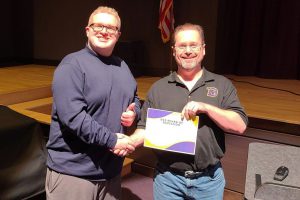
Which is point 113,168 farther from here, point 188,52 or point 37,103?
point 37,103

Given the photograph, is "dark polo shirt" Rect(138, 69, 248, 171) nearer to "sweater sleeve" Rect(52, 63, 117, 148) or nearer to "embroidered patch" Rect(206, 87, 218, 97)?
"embroidered patch" Rect(206, 87, 218, 97)

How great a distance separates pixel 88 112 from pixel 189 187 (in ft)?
1.55

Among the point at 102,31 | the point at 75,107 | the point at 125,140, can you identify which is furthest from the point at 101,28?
the point at 125,140

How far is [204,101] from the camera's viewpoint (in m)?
1.40

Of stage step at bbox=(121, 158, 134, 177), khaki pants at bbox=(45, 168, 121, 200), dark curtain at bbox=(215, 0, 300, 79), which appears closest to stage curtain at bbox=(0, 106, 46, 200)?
khaki pants at bbox=(45, 168, 121, 200)

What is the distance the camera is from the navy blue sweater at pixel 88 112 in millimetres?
1372

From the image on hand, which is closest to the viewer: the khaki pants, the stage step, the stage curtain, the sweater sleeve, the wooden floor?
the sweater sleeve

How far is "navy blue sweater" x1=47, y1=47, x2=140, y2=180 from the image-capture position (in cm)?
137

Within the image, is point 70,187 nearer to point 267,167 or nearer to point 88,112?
point 88,112

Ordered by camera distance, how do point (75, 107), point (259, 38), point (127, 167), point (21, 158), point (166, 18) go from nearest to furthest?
point (75, 107)
point (21, 158)
point (127, 167)
point (166, 18)
point (259, 38)

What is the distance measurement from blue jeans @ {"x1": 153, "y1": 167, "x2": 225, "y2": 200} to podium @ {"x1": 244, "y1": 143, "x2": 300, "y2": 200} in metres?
0.11

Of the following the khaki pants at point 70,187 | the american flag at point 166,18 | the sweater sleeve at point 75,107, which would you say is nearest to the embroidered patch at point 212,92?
the sweater sleeve at point 75,107

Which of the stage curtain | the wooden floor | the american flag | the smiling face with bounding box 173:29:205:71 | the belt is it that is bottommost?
the stage curtain

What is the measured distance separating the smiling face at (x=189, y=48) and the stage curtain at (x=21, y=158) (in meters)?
1.05
